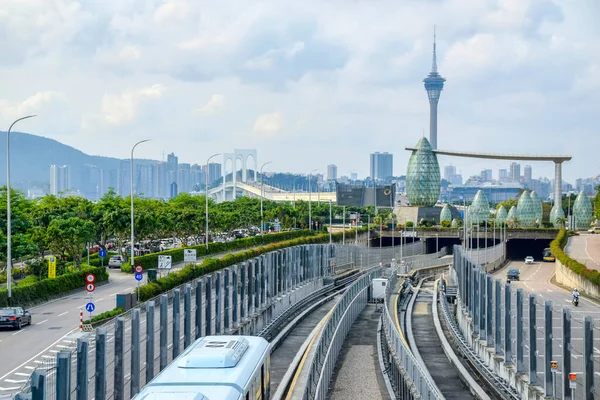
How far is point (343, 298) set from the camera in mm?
34750

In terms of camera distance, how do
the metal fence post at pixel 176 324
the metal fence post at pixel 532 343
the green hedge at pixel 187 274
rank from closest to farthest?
the metal fence post at pixel 176 324 < the metal fence post at pixel 532 343 < the green hedge at pixel 187 274

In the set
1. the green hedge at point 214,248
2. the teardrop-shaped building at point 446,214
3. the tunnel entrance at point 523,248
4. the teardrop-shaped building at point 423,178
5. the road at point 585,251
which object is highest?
the teardrop-shaped building at point 423,178

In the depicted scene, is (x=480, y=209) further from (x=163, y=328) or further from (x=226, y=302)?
(x=163, y=328)

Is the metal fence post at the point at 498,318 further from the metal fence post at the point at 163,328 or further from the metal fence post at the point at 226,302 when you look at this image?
the metal fence post at the point at 163,328

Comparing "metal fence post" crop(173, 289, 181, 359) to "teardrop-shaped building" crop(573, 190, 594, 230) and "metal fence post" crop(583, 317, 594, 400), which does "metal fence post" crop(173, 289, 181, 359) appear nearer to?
"metal fence post" crop(583, 317, 594, 400)

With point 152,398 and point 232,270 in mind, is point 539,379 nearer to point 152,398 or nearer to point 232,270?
point 232,270

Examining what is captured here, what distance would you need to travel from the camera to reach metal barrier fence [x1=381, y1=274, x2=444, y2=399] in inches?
684

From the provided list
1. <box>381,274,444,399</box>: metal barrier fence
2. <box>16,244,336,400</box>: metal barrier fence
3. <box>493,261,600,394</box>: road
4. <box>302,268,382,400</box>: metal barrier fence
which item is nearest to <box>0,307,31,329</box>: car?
<box>16,244,336,400</box>: metal barrier fence

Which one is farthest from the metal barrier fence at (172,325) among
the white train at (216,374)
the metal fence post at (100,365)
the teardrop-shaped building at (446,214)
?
the teardrop-shaped building at (446,214)

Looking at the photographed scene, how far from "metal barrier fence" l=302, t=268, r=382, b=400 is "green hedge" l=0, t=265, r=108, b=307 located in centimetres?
1419

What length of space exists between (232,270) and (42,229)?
2447 cm

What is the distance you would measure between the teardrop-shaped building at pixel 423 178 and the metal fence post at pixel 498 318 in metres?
113

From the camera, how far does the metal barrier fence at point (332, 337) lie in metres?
20.9

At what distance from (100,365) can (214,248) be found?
4971 centimetres
